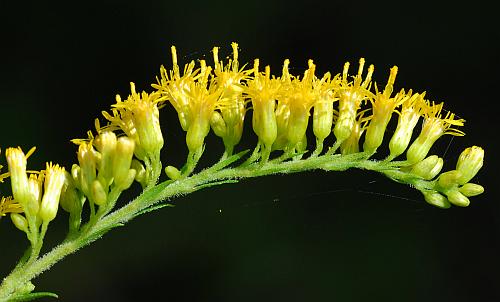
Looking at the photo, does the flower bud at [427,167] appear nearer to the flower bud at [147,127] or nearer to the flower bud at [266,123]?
the flower bud at [266,123]

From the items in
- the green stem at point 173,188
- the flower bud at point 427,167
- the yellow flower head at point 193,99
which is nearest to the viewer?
the green stem at point 173,188

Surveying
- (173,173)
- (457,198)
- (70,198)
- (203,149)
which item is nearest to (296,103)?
(203,149)

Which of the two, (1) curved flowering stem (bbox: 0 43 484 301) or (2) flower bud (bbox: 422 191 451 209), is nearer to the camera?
(1) curved flowering stem (bbox: 0 43 484 301)

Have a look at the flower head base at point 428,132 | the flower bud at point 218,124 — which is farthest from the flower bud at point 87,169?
the flower head base at point 428,132

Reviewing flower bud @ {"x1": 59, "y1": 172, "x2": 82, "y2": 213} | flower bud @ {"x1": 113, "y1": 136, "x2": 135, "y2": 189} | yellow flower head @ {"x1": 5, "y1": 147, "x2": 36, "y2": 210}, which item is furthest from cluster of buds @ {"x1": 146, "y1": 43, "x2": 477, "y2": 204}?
yellow flower head @ {"x1": 5, "y1": 147, "x2": 36, "y2": 210}

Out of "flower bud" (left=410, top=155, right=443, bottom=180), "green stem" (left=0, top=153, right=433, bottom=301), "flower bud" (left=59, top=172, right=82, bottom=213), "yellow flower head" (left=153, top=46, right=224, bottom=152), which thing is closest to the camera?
"green stem" (left=0, top=153, right=433, bottom=301)

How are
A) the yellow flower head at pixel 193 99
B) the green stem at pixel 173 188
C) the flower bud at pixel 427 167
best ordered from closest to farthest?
the green stem at pixel 173 188
the yellow flower head at pixel 193 99
the flower bud at pixel 427 167

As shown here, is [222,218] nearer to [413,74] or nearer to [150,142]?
[413,74]

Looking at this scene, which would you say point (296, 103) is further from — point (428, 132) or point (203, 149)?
point (428, 132)

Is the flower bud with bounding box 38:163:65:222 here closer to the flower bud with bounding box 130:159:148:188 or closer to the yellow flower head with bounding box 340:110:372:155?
the flower bud with bounding box 130:159:148:188
